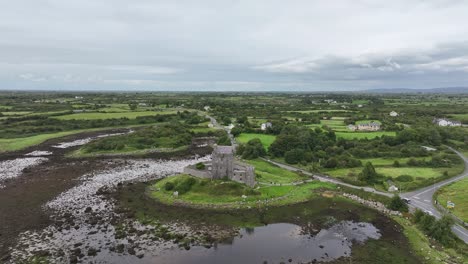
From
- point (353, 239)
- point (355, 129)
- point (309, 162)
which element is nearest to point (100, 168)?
point (309, 162)

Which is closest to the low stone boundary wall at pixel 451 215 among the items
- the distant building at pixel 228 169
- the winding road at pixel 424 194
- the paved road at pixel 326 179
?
the winding road at pixel 424 194

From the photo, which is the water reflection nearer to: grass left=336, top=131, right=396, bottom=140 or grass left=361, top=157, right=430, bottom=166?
grass left=361, top=157, right=430, bottom=166

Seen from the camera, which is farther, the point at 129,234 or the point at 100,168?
the point at 100,168

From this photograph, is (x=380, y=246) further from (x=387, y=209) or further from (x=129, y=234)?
(x=129, y=234)

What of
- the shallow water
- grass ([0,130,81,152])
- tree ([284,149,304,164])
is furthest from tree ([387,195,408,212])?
grass ([0,130,81,152])

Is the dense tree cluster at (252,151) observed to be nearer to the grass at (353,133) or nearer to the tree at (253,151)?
the tree at (253,151)
